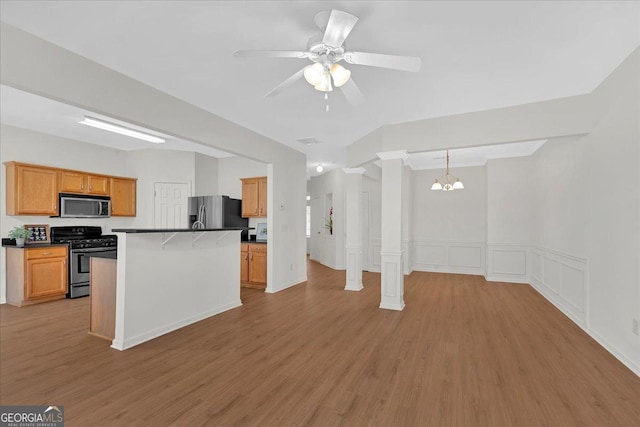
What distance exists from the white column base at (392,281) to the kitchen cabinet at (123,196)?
5.39m

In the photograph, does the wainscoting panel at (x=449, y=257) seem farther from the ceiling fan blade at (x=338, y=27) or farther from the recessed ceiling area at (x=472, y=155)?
the ceiling fan blade at (x=338, y=27)

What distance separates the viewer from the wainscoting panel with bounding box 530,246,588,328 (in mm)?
4000

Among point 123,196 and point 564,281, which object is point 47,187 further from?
point 564,281

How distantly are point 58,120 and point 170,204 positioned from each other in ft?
8.10

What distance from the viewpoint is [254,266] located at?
616 centimetres

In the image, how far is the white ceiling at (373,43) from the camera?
2240 millimetres

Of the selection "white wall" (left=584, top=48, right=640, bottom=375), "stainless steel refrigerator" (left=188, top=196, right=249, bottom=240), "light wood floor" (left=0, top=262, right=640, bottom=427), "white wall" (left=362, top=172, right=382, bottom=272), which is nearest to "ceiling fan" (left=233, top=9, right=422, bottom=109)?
"white wall" (left=584, top=48, right=640, bottom=375)

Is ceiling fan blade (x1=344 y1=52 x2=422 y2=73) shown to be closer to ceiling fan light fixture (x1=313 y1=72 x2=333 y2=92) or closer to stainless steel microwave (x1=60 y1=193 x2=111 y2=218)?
ceiling fan light fixture (x1=313 y1=72 x2=333 y2=92)

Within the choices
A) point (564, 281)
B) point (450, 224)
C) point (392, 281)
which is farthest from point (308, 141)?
point (564, 281)

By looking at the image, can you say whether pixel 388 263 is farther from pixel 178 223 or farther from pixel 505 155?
pixel 178 223

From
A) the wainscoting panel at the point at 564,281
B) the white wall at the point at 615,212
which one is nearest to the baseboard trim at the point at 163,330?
the white wall at the point at 615,212

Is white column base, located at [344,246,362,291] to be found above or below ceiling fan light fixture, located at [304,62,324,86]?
below

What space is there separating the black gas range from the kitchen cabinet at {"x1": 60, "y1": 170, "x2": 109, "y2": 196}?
0.70m

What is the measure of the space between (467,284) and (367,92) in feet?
16.2
